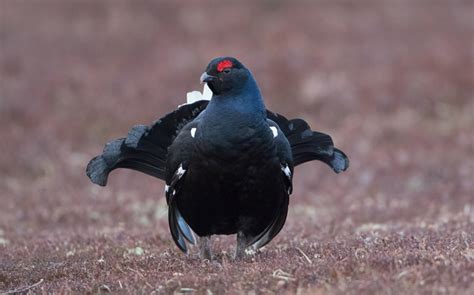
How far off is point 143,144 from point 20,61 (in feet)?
56.0

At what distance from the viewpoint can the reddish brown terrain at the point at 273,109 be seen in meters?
7.58

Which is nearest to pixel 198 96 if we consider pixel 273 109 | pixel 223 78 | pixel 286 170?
pixel 223 78

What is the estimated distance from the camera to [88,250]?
1008cm

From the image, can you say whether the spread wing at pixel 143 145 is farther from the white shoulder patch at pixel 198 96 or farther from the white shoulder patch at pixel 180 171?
the white shoulder patch at pixel 180 171

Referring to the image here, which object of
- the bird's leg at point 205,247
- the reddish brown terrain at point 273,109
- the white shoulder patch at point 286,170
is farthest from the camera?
the bird's leg at point 205,247

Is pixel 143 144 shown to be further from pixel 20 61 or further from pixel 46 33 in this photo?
pixel 46 33

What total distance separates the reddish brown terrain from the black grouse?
39 cm

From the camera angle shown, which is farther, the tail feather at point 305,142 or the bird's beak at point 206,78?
the tail feather at point 305,142

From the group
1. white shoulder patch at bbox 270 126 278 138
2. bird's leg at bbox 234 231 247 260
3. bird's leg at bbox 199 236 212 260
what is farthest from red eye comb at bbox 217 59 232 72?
bird's leg at bbox 199 236 212 260

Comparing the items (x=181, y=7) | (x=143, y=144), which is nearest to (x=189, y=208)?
(x=143, y=144)

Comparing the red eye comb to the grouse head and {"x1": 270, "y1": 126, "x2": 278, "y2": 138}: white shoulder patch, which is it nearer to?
the grouse head

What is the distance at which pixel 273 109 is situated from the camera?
23.3m

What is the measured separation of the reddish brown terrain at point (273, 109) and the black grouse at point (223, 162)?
0.39m

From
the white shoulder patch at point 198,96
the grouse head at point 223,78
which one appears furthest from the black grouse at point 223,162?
the white shoulder patch at point 198,96
